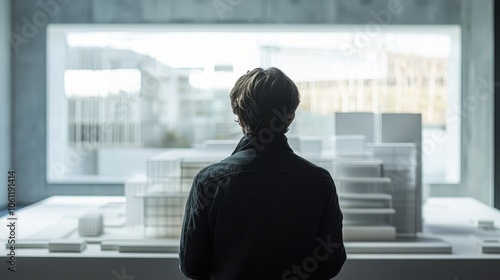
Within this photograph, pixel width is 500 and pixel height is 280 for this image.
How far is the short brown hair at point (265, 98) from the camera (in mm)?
1575

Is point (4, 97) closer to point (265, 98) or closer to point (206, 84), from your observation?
point (206, 84)

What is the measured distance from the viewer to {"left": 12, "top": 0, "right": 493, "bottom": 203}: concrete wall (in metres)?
6.34

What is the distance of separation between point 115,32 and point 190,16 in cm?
79

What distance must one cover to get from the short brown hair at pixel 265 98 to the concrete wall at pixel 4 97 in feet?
16.6

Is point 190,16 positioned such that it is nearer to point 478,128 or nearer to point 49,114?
point 49,114

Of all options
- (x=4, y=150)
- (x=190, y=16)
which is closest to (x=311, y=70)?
(x=190, y=16)
